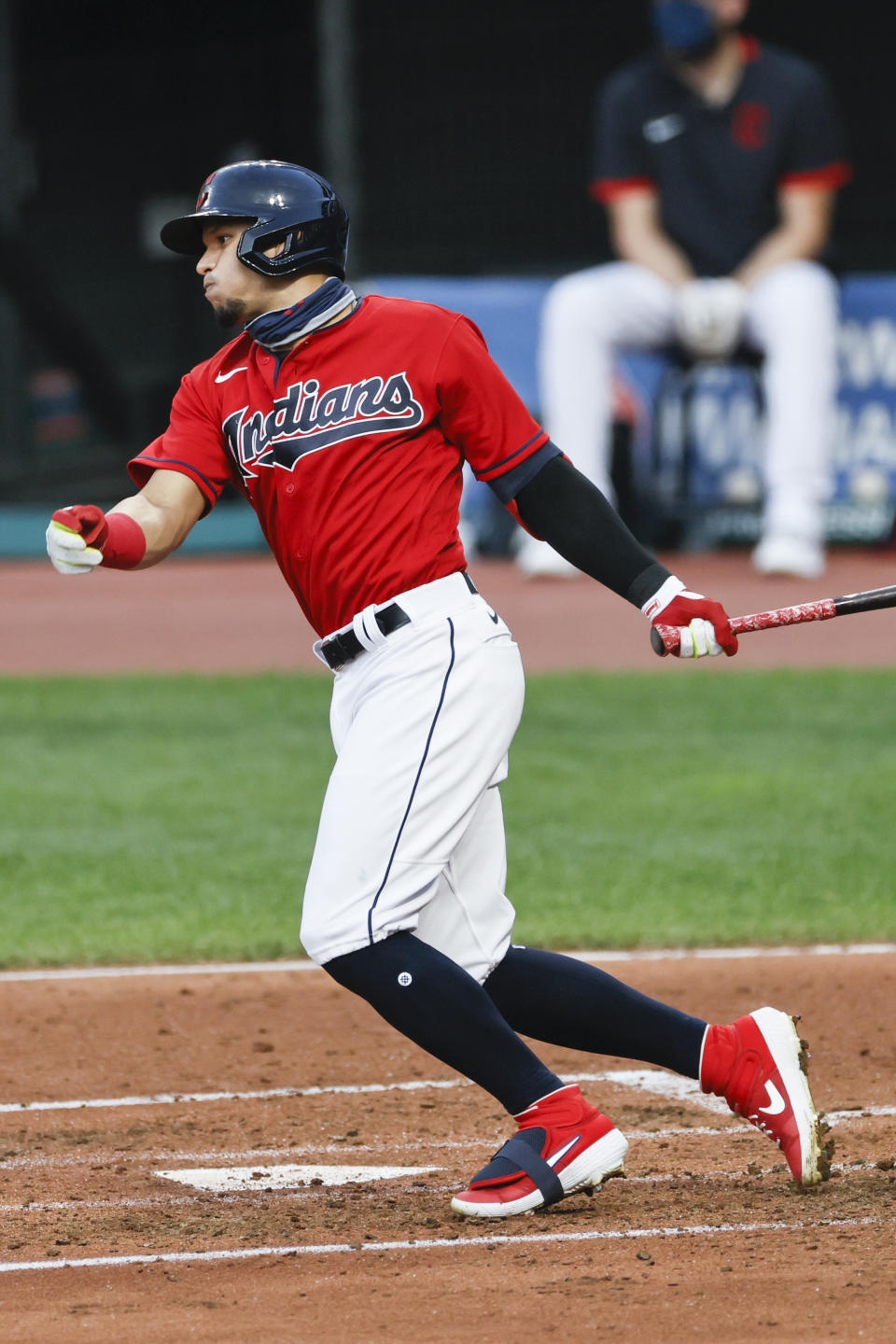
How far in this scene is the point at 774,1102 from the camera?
3.78 metres

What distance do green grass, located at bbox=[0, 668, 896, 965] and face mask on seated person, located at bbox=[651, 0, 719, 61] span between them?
3360 millimetres

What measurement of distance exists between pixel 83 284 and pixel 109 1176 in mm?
14292

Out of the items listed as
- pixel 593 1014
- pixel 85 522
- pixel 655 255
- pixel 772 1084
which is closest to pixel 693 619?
pixel 593 1014

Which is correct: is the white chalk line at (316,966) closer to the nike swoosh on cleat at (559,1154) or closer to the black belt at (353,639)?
the nike swoosh on cleat at (559,1154)

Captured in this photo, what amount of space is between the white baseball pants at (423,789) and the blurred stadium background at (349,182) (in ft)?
27.4

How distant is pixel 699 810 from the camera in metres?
7.55

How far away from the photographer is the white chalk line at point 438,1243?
349 centimetres

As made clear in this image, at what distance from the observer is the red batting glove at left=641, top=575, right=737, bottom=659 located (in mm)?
3658

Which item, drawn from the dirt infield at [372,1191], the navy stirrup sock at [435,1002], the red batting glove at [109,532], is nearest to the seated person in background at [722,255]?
the dirt infield at [372,1191]

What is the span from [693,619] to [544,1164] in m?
1.02

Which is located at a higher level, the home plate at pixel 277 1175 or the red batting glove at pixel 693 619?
the red batting glove at pixel 693 619

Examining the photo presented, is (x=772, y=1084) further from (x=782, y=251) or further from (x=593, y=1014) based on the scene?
(x=782, y=251)

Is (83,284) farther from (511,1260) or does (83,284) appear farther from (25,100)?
(511,1260)

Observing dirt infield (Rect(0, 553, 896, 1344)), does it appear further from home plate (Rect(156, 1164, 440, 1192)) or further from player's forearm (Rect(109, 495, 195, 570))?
player's forearm (Rect(109, 495, 195, 570))
